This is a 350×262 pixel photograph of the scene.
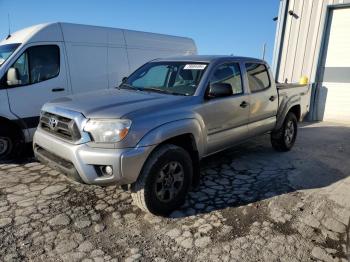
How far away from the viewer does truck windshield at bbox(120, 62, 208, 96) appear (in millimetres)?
4234

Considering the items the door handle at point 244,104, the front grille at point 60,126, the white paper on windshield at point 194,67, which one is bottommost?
the front grille at point 60,126

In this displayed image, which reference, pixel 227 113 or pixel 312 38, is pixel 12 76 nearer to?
pixel 227 113

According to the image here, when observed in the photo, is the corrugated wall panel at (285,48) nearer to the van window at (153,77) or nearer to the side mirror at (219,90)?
the van window at (153,77)

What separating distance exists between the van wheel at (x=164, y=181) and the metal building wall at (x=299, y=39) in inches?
299

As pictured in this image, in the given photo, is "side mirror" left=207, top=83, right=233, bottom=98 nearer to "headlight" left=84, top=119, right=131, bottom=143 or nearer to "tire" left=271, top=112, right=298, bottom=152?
"headlight" left=84, top=119, right=131, bottom=143

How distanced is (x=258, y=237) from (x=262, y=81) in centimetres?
297

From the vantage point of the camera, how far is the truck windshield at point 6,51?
5.54 metres

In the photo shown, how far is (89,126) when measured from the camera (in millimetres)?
3283

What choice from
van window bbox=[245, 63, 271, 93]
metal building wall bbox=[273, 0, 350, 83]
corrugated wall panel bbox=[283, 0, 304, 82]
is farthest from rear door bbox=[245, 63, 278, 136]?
corrugated wall panel bbox=[283, 0, 304, 82]

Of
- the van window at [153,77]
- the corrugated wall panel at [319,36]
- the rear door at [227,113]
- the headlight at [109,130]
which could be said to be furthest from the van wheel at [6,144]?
the corrugated wall panel at [319,36]

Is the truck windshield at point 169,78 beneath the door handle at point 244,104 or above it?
above

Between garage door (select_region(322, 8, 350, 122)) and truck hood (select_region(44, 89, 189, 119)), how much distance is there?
7.45 meters

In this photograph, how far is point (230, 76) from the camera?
4.75 meters

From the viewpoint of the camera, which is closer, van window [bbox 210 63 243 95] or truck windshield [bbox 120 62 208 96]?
truck windshield [bbox 120 62 208 96]
